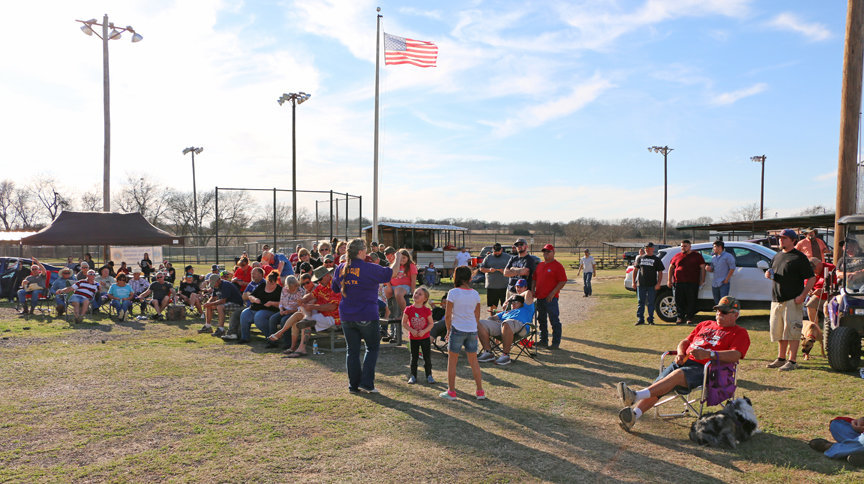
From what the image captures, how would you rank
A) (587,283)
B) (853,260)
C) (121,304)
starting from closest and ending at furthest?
1. (853,260)
2. (121,304)
3. (587,283)

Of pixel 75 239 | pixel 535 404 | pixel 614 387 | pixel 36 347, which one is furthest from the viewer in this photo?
pixel 75 239

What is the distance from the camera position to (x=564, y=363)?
7.61 m

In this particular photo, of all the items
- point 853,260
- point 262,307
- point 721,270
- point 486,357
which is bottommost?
point 486,357

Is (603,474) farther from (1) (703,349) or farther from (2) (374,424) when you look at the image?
(2) (374,424)

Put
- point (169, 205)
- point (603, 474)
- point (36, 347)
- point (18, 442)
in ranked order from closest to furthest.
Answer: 1. point (603, 474)
2. point (18, 442)
3. point (36, 347)
4. point (169, 205)

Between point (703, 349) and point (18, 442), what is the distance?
18.6 feet

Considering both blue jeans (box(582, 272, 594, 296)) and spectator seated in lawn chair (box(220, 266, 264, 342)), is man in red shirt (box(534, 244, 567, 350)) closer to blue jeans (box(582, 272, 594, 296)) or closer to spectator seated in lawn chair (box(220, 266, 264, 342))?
spectator seated in lawn chair (box(220, 266, 264, 342))

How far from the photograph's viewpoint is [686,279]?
35.0 feet

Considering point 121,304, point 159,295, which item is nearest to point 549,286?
point 159,295

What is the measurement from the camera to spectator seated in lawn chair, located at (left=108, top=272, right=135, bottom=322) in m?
12.0

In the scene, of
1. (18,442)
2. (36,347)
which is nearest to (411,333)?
(18,442)

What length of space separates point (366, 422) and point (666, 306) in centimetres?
841

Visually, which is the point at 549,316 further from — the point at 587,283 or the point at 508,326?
the point at 587,283

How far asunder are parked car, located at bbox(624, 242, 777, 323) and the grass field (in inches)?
119
